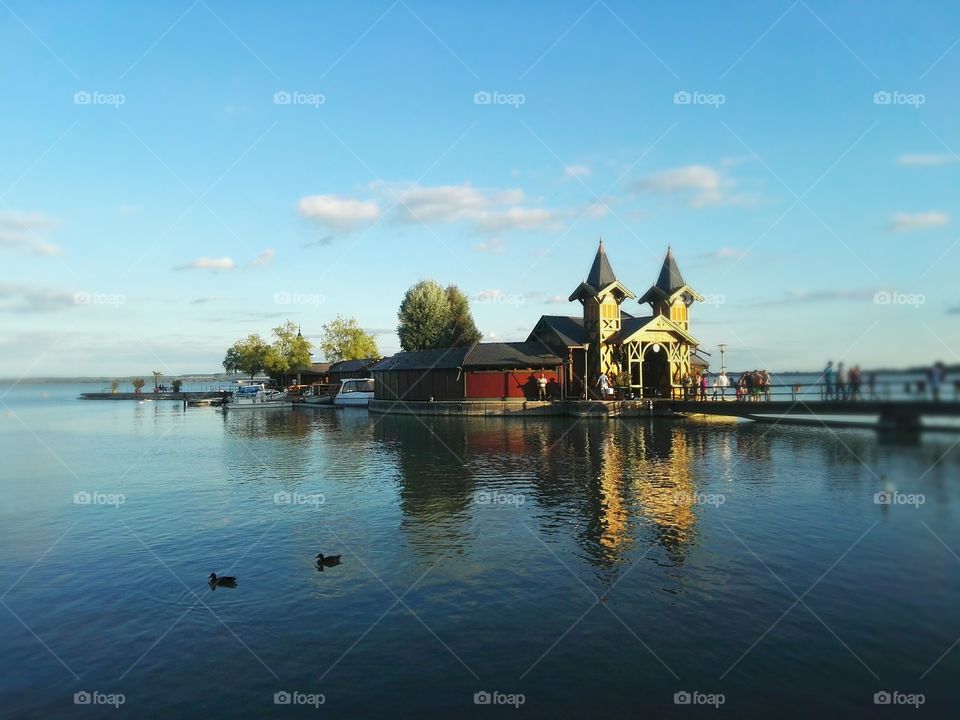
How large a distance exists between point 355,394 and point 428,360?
19.6 m

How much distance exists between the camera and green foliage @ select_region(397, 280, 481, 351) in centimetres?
9200

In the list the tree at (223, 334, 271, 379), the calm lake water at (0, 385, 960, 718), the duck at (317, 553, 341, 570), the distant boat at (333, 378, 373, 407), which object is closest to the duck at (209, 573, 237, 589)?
the calm lake water at (0, 385, 960, 718)

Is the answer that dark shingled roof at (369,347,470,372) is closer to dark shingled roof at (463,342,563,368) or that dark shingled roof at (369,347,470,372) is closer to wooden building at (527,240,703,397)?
dark shingled roof at (463,342,563,368)

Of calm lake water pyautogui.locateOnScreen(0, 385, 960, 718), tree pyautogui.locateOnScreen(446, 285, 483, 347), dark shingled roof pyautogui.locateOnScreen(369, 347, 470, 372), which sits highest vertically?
tree pyautogui.locateOnScreen(446, 285, 483, 347)

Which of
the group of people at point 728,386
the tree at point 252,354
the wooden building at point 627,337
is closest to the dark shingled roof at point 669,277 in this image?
the wooden building at point 627,337

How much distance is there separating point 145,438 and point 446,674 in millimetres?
45191

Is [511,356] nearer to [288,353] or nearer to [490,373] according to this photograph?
[490,373]

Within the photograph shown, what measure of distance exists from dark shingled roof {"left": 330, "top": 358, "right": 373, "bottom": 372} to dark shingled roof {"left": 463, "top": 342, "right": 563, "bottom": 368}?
39.2 metres

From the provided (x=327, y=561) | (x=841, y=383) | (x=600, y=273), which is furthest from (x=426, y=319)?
(x=841, y=383)

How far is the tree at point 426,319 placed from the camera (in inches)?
3620

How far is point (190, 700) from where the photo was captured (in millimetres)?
9711

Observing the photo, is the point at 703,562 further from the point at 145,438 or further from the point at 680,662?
the point at 145,438

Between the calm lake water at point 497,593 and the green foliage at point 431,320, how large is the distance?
65161mm

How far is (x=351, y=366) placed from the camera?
10119 centimetres
